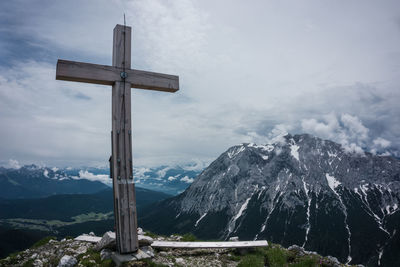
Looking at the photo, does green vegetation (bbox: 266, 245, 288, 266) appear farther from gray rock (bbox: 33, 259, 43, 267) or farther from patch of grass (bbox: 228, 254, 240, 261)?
gray rock (bbox: 33, 259, 43, 267)

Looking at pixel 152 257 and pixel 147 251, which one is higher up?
pixel 147 251

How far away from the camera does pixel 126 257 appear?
27.6ft

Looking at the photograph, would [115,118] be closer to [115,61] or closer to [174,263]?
[115,61]

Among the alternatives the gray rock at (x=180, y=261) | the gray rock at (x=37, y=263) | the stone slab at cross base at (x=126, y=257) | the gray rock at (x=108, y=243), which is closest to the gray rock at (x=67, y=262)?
the gray rock at (x=108, y=243)

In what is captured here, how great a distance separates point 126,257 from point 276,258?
209 inches

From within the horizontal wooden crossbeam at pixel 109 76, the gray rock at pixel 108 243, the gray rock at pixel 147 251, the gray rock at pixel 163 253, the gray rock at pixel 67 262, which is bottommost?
the gray rock at pixel 163 253

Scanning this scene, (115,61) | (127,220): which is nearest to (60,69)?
(115,61)

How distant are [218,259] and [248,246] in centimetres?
149

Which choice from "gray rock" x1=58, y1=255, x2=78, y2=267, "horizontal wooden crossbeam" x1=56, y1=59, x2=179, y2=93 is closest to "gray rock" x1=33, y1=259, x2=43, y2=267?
"gray rock" x1=58, y1=255, x2=78, y2=267

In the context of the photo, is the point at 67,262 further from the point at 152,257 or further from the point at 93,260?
the point at 152,257

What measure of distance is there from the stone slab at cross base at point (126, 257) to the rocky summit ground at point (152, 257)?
0.03 metres

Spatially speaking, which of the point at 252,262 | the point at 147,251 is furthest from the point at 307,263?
the point at 147,251

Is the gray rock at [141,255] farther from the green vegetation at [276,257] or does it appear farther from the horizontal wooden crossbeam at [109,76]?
the horizontal wooden crossbeam at [109,76]

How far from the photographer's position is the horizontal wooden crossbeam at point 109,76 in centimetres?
848
